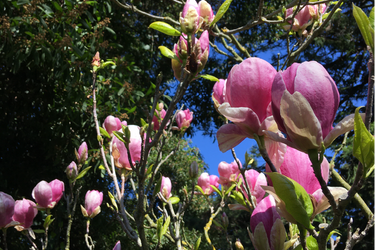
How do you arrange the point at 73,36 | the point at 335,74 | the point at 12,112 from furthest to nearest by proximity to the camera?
1. the point at 335,74
2. the point at 12,112
3. the point at 73,36

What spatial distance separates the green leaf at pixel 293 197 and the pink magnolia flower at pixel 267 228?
65 millimetres

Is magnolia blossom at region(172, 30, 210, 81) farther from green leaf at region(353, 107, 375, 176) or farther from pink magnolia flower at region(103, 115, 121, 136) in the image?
pink magnolia flower at region(103, 115, 121, 136)

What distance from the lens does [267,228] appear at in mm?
313

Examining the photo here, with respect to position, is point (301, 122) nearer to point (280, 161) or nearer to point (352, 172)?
point (280, 161)

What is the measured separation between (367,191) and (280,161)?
3.52 meters

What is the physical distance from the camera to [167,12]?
3865 millimetres

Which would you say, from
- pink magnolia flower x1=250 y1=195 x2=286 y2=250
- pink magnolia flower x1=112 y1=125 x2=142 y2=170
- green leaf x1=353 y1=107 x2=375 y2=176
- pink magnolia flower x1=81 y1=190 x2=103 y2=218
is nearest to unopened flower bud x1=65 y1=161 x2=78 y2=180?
pink magnolia flower x1=81 y1=190 x2=103 y2=218

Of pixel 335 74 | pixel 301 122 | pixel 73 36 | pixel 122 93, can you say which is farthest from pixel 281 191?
pixel 335 74

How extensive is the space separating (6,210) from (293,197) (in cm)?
75

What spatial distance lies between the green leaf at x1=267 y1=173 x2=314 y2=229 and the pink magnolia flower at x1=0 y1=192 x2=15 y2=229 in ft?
2.39

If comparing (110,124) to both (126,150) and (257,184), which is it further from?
(257,184)

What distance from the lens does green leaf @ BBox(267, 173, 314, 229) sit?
23cm

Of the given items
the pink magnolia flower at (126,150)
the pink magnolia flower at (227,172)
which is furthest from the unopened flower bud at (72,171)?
the pink magnolia flower at (227,172)

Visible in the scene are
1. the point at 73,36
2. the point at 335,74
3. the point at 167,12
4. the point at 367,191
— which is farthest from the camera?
the point at 335,74
